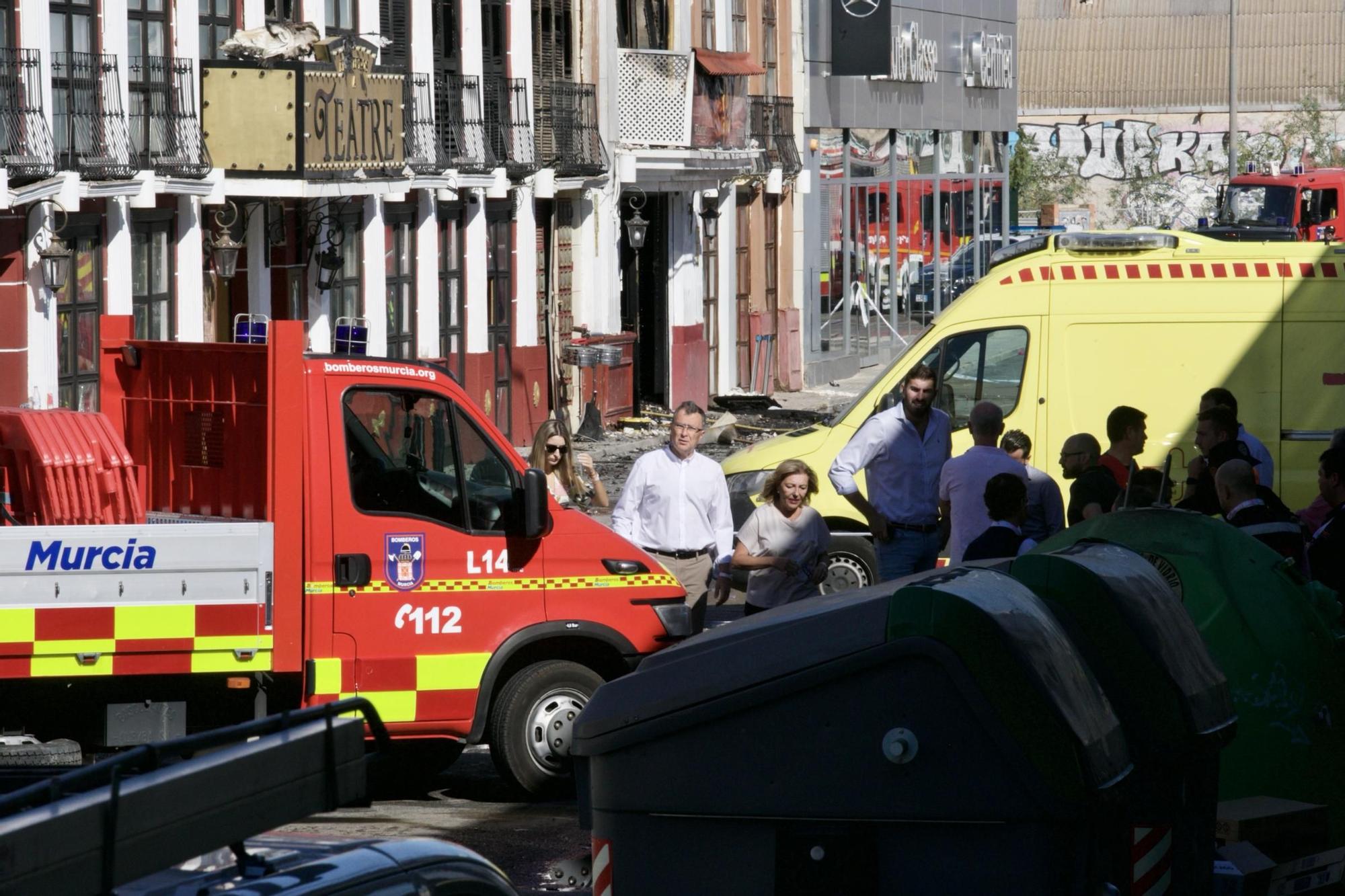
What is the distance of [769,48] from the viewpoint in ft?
117

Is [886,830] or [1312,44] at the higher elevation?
[1312,44]

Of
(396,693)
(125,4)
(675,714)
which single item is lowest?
(396,693)

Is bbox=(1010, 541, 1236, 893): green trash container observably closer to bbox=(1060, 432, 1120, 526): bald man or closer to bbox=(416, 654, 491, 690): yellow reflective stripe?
bbox=(416, 654, 491, 690): yellow reflective stripe

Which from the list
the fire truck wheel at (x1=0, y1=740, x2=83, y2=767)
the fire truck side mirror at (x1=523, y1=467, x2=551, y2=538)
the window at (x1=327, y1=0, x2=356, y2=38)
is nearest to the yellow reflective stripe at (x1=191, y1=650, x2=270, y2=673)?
the fire truck wheel at (x1=0, y1=740, x2=83, y2=767)

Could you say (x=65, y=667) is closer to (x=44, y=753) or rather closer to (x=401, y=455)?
(x=44, y=753)

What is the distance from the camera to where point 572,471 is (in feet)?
45.6

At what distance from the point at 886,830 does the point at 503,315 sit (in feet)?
73.8

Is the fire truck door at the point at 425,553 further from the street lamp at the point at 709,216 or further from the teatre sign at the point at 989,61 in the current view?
the teatre sign at the point at 989,61

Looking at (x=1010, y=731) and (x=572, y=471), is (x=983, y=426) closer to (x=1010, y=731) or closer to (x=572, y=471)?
(x=572, y=471)

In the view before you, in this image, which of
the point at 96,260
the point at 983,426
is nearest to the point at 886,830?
the point at 983,426

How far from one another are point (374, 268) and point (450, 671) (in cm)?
1484

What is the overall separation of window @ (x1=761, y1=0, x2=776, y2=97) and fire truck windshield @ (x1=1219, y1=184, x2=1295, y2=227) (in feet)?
30.1

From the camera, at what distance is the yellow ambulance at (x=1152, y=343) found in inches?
529

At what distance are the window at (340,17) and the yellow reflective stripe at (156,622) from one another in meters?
15.3
